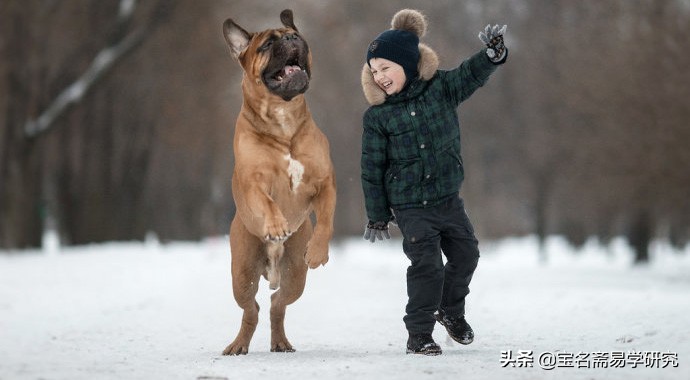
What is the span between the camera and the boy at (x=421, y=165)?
20.4ft

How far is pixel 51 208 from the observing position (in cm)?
4166

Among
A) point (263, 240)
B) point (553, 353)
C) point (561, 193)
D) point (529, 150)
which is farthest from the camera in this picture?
point (561, 193)

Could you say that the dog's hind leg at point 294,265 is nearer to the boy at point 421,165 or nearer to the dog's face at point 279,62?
the boy at point 421,165

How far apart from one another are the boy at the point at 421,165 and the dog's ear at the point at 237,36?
0.85m

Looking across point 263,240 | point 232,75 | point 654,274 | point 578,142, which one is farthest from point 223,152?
point 263,240

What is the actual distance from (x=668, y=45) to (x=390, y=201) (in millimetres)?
13420

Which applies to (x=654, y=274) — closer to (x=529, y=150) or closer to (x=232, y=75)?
(x=529, y=150)

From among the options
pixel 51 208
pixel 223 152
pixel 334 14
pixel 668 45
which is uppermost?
pixel 334 14

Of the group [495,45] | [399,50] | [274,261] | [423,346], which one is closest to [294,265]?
[274,261]

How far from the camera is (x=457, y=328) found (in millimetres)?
6543

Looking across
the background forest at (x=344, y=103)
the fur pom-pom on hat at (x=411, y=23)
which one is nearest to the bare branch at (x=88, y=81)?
the background forest at (x=344, y=103)

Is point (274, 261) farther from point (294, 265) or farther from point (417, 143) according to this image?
point (417, 143)

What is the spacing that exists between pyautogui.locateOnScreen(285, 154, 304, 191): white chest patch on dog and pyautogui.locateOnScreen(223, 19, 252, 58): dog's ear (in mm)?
803

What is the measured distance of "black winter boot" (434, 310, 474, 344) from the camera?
21.4 ft
